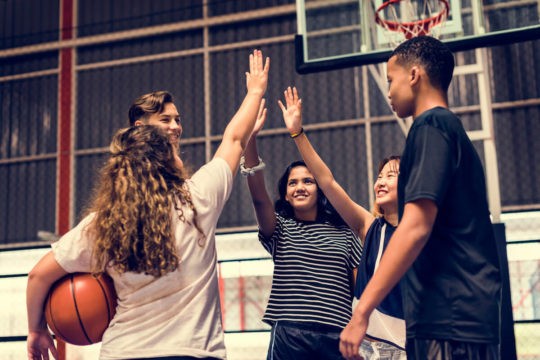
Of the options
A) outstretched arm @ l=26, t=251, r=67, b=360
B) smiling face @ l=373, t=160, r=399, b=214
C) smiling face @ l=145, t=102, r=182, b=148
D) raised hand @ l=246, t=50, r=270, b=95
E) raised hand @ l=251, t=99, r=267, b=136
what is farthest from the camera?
smiling face @ l=373, t=160, r=399, b=214

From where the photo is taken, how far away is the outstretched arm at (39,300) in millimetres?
1833

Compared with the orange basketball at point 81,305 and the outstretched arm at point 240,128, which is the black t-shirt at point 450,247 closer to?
the outstretched arm at point 240,128

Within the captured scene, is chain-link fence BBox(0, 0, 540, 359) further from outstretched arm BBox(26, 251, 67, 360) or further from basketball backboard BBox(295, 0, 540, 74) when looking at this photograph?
outstretched arm BBox(26, 251, 67, 360)

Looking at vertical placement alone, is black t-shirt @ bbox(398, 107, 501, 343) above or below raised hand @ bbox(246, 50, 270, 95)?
below

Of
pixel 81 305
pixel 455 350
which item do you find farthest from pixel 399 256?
pixel 81 305

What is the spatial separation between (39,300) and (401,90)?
1223mm

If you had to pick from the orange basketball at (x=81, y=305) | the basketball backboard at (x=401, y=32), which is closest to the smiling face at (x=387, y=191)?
the orange basketball at (x=81, y=305)

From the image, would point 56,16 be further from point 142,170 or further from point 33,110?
point 142,170

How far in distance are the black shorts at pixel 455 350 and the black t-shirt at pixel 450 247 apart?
0.02 m

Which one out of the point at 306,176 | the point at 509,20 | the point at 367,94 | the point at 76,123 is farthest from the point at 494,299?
the point at 76,123

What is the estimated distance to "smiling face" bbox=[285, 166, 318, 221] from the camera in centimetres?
327

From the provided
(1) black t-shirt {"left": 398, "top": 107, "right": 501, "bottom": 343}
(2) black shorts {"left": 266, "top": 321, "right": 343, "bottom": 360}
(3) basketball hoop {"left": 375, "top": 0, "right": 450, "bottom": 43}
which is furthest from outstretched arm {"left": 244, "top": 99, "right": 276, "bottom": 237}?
(3) basketball hoop {"left": 375, "top": 0, "right": 450, "bottom": 43}

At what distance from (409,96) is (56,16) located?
1039cm

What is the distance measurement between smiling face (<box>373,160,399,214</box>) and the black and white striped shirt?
0.32 m
